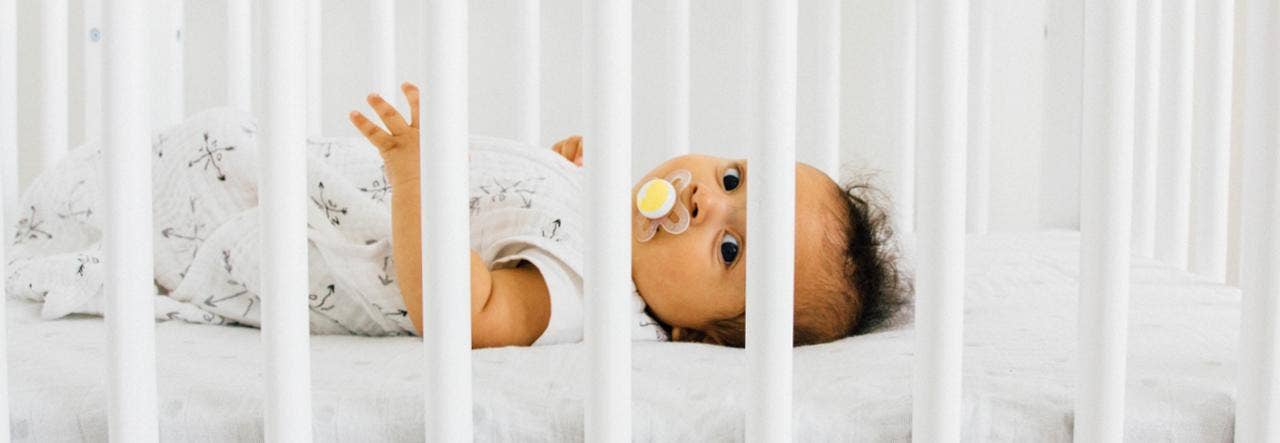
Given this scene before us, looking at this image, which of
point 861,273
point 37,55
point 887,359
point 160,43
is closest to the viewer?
point 887,359

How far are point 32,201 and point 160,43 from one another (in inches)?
11.4

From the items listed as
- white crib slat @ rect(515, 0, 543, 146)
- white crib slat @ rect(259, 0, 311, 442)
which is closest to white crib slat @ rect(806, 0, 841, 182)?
white crib slat @ rect(515, 0, 543, 146)

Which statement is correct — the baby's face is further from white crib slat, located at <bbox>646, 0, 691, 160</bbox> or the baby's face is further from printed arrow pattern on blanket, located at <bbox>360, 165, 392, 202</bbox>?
white crib slat, located at <bbox>646, 0, 691, 160</bbox>

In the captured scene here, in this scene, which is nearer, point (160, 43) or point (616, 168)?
point (616, 168)

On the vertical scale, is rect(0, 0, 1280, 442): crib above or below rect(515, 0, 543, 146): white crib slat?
below

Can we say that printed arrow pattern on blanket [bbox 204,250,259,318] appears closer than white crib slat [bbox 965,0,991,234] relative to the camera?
Yes

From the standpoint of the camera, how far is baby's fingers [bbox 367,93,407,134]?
734mm

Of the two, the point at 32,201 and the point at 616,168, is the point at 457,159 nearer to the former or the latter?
the point at 616,168

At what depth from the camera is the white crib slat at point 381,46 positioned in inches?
49.8

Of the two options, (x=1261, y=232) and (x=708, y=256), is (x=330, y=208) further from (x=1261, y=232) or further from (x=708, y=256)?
(x=1261, y=232)

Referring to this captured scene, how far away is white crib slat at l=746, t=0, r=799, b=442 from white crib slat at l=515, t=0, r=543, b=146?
76 centimetres

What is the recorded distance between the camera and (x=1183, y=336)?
0.79 meters

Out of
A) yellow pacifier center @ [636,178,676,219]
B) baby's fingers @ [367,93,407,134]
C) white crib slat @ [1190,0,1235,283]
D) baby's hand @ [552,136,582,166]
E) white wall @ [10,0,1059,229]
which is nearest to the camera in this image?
baby's fingers @ [367,93,407,134]

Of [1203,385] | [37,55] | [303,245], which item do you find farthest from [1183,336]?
[37,55]
